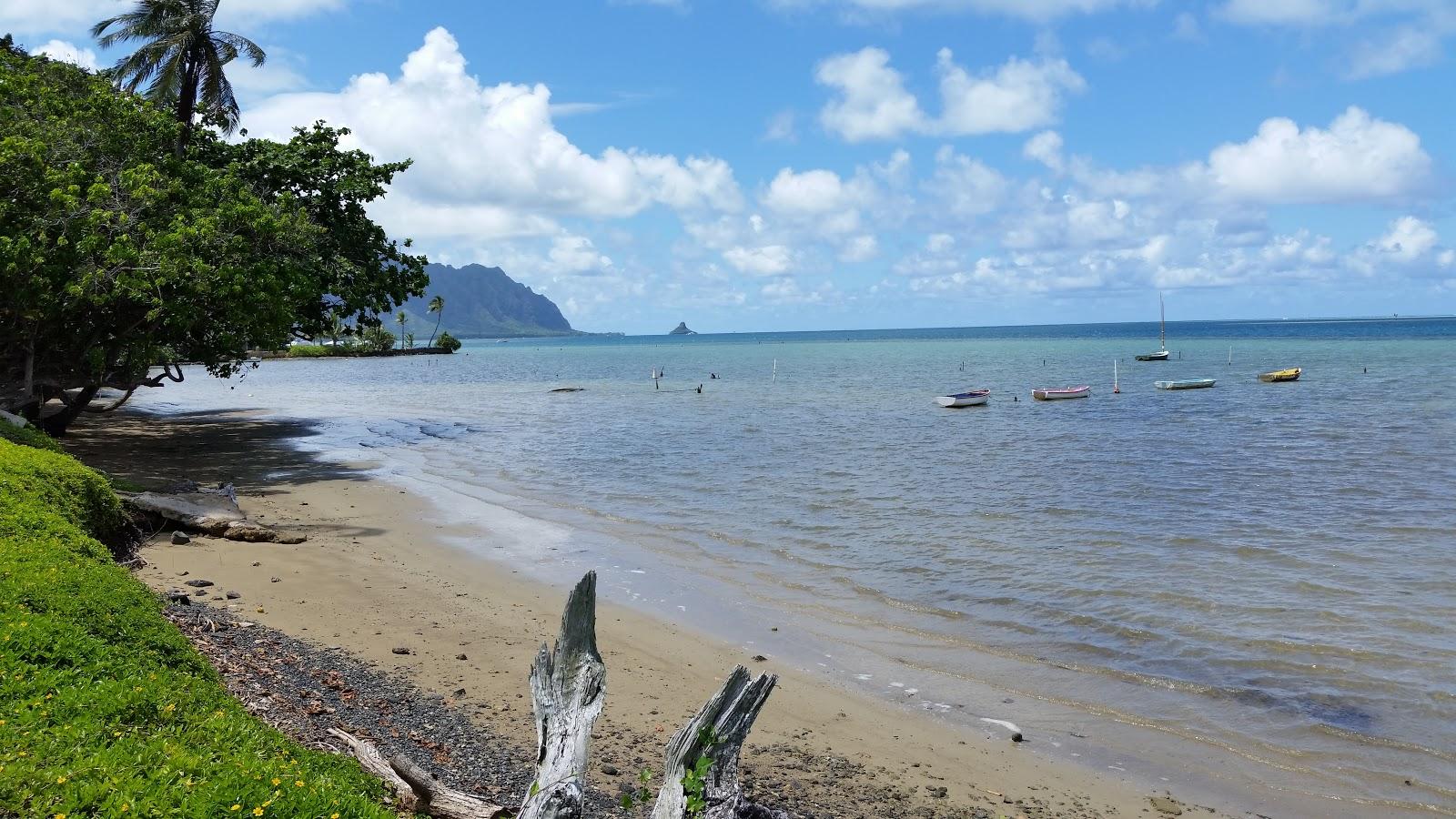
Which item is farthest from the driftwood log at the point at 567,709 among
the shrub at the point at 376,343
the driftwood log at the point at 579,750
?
the shrub at the point at 376,343

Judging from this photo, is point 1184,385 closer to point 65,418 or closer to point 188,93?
point 188,93

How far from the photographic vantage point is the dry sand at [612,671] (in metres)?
7.09

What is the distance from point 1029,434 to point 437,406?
29.5 meters

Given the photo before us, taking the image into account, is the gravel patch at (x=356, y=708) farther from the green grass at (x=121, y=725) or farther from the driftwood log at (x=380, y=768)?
the green grass at (x=121, y=725)

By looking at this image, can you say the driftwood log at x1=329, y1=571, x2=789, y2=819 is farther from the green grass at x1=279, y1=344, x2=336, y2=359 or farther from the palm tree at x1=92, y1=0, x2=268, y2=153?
the green grass at x1=279, y1=344, x2=336, y2=359

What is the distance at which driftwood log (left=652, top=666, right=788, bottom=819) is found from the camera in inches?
203

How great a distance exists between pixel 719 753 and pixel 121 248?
16.5m

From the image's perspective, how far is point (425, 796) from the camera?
18.3 feet

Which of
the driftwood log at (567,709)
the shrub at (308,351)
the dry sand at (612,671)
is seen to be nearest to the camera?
the driftwood log at (567,709)

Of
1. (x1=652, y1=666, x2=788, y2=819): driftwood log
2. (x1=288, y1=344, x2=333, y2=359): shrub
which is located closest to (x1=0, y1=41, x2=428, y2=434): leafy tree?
(x1=652, y1=666, x2=788, y2=819): driftwood log

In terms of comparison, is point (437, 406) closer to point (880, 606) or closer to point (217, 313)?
point (217, 313)

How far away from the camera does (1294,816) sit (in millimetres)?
6965

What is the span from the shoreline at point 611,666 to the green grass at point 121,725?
2339mm

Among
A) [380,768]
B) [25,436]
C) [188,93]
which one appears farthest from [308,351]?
[380,768]
